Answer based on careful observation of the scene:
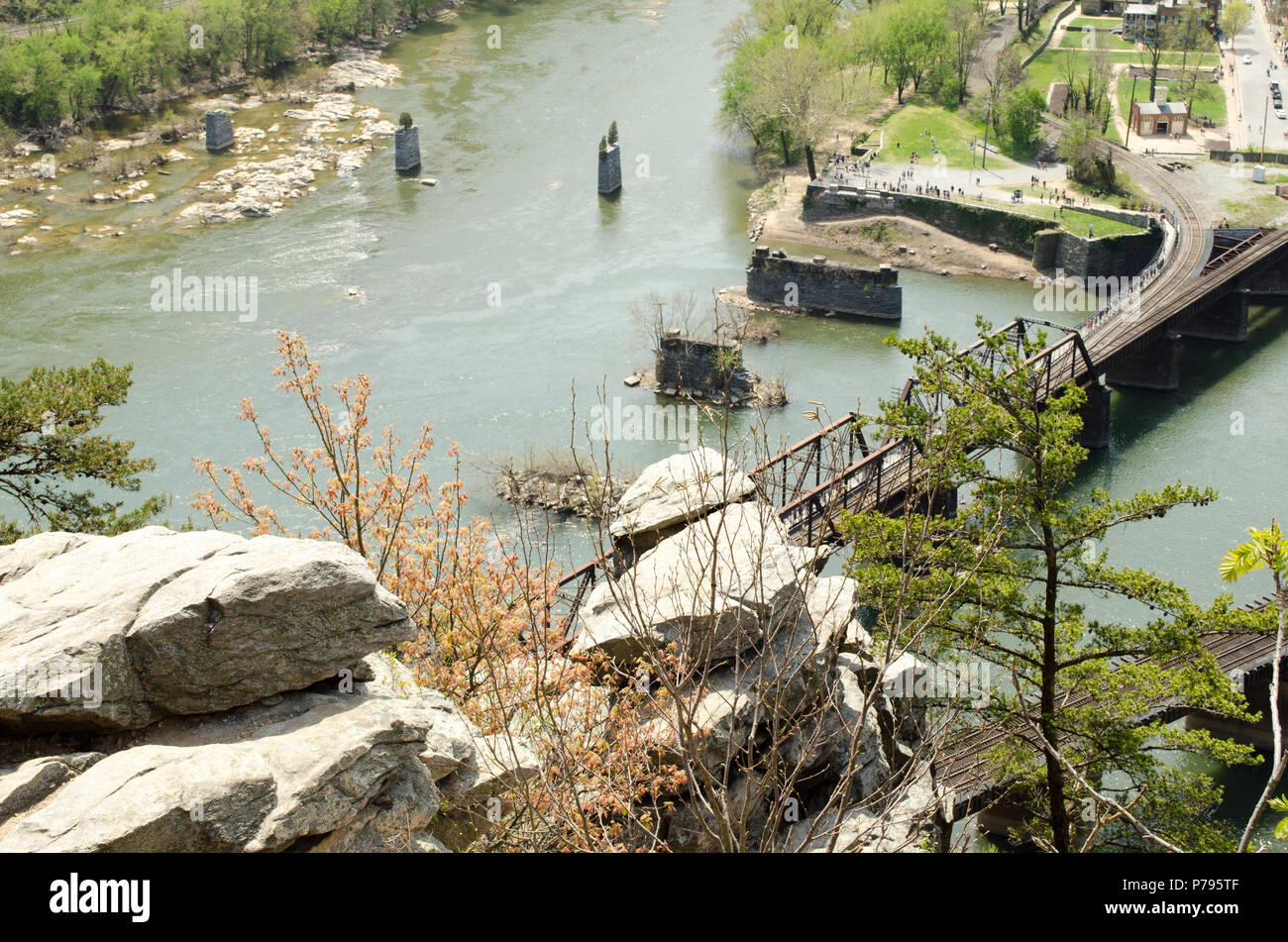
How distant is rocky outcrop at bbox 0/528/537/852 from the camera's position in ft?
47.2

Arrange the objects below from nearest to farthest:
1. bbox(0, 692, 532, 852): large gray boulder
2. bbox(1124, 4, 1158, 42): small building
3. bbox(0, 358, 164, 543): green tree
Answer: bbox(0, 692, 532, 852): large gray boulder, bbox(0, 358, 164, 543): green tree, bbox(1124, 4, 1158, 42): small building

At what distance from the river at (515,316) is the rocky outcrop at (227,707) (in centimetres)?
3144

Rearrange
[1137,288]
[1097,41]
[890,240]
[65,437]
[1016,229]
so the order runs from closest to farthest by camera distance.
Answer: [65,437]
[1137,288]
[1016,229]
[890,240]
[1097,41]

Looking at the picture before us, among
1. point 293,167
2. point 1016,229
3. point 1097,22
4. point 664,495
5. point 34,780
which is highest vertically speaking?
point 1097,22

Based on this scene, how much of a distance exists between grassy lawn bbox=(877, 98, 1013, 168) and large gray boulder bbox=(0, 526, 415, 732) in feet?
275

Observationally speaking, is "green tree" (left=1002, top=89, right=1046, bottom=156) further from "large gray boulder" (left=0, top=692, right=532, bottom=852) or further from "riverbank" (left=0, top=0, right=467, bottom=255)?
"large gray boulder" (left=0, top=692, right=532, bottom=852)

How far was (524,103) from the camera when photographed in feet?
360

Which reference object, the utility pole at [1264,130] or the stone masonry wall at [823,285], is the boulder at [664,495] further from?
the utility pole at [1264,130]

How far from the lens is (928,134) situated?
99.3 meters

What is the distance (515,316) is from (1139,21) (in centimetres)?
7663

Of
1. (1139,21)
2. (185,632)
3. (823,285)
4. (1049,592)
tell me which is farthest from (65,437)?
(1139,21)

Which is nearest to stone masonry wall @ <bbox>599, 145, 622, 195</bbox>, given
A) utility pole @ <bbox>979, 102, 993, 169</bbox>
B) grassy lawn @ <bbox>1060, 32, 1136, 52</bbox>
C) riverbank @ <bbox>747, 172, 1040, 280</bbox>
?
riverbank @ <bbox>747, 172, 1040, 280</bbox>

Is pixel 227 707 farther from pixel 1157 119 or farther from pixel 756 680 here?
pixel 1157 119

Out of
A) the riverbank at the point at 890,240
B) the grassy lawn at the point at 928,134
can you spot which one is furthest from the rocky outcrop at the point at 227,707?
the grassy lawn at the point at 928,134
